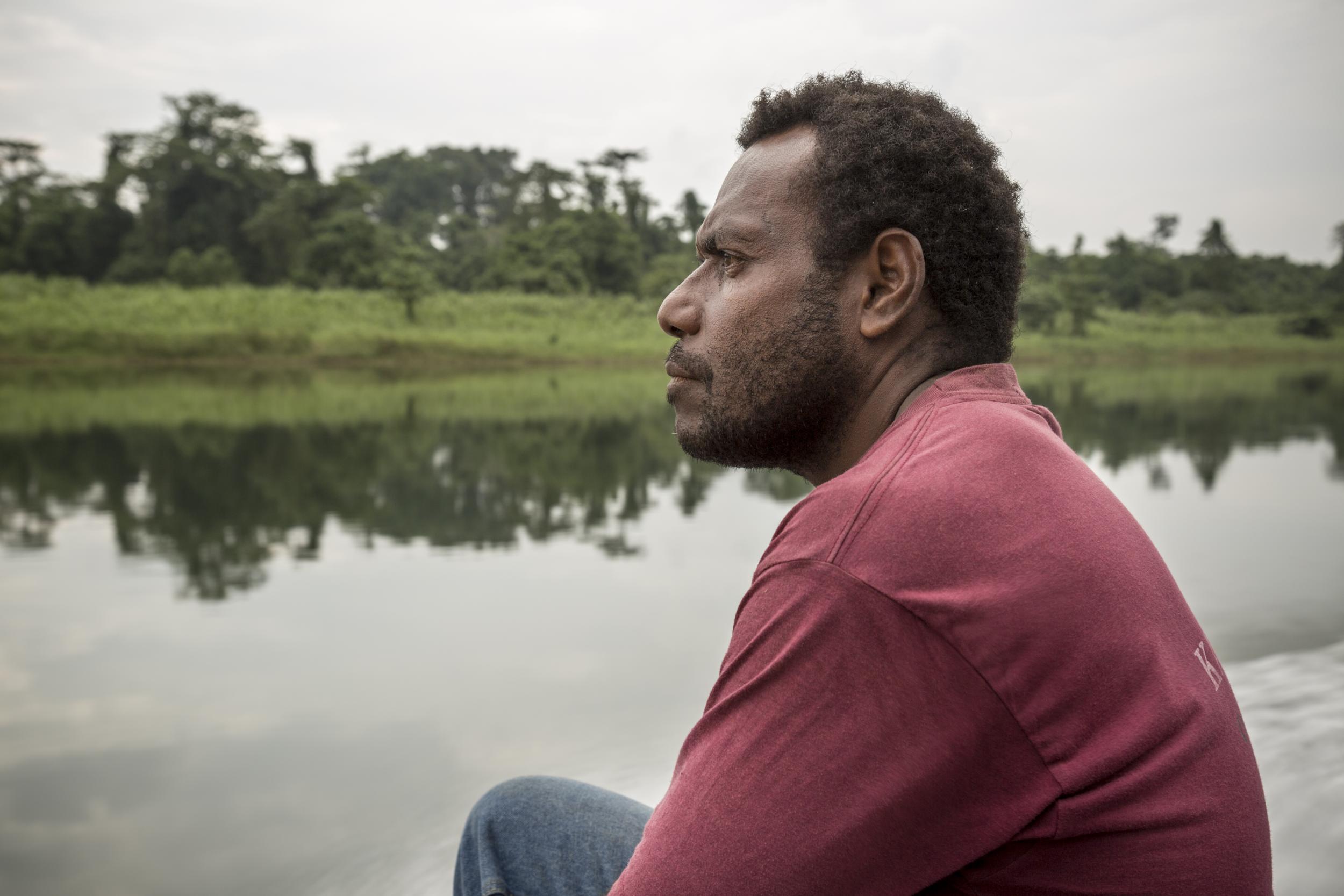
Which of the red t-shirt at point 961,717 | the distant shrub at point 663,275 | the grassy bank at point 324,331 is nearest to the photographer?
the red t-shirt at point 961,717

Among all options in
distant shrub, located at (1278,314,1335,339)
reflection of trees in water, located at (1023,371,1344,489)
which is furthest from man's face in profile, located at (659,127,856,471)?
distant shrub, located at (1278,314,1335,339)

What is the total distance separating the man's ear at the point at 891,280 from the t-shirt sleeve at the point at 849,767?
293 mm

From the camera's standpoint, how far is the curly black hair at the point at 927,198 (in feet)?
2.84

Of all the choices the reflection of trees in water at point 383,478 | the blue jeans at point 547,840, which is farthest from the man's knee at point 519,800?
the reflection of trees in water at point 383,478

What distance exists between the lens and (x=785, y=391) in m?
0.89

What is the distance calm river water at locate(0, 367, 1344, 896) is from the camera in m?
2.14

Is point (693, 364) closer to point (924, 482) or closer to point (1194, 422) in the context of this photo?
point (924, 482)

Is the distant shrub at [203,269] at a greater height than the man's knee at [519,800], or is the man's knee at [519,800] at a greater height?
the distant shrub at [203,269]

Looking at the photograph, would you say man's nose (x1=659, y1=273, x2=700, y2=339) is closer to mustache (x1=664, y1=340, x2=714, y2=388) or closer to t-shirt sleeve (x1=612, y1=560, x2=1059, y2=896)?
mustache (x1=664, y1=340, x2=714, y2=388)

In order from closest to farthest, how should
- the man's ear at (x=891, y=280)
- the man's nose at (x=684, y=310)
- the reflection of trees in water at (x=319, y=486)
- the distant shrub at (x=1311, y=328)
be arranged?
the man's ear at (x=891, y=280)
the man's nose at (x=684, y=310)
the reflection of trees in water at (x=319, y=486)
the distant shrub at (x=1311, y=328)

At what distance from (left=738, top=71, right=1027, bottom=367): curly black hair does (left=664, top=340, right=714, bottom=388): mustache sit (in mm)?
145

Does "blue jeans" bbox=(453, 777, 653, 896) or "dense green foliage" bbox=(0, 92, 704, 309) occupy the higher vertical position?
"dense green foliage" bbox=(0, 92, 704, 309)

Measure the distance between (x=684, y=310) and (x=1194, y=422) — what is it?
12.0 metres

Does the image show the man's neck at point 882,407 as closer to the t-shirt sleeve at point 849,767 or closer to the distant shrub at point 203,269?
the t-shirt sleeve at point 849,767
